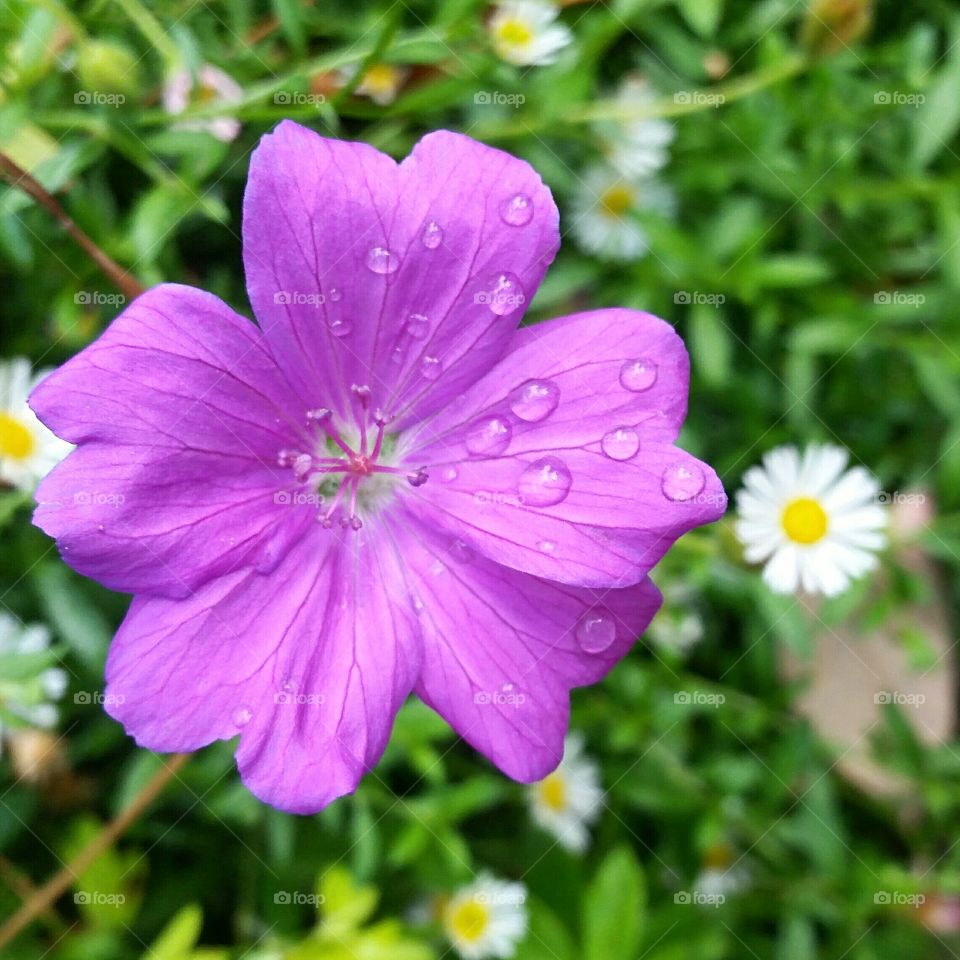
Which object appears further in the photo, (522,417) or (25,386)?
(25,386)

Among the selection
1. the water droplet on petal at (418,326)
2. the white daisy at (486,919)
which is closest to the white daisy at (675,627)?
the white daisy at (486,919)

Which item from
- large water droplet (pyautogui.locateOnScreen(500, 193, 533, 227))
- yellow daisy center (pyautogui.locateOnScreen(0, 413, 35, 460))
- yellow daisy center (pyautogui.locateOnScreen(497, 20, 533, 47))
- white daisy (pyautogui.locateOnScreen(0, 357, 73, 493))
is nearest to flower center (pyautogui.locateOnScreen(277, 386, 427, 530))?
large water droplet (pyautogui.locateOnScreen(500, 193, 533, 227))

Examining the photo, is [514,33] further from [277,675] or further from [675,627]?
[277,675]

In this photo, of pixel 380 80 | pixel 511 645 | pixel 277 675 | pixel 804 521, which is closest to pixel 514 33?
pixel 380 80

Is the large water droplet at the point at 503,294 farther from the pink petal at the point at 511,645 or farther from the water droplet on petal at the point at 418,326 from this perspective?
the pink petal at the point at 511,645

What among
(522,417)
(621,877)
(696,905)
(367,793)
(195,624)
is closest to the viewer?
(195,624)

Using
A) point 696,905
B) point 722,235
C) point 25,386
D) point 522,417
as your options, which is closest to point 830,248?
point 722,235

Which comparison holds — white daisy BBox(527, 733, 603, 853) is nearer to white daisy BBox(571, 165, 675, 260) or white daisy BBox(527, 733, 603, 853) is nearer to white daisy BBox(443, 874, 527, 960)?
white daisy BBox(443, 874, 527, 960)

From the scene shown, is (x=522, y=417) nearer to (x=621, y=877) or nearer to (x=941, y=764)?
(x=621, y=877)
